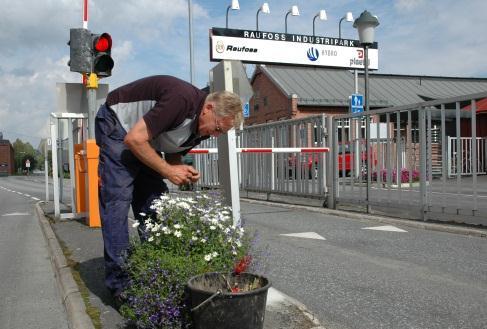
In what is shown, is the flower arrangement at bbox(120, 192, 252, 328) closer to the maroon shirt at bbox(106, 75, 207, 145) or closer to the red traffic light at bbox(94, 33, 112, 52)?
the maroon shirt at bbox(106, 75, 207, 145)

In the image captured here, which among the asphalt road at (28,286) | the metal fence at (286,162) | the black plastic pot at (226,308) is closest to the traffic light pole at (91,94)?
the asphalt road at (28,286)

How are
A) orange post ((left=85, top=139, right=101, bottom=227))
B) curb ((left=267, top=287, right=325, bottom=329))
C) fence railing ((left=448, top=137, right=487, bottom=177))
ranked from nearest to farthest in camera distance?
curb ((left=267, top=287, right=325, bottom=329)), fence railing ((left=448, top=137, right=487, bottom=177)), orange post ((left=85, top=139, right=101, bottom=227))

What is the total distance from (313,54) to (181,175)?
3488 cm

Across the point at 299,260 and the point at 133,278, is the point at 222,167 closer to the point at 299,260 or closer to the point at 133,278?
the point at 133,278

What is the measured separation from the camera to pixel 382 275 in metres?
5.14

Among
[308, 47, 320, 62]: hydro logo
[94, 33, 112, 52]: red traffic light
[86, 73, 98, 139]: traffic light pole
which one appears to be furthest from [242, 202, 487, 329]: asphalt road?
[308, 47, 320, 62]: hydro logo

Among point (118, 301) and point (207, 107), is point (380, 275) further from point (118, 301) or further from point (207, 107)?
point (207, 107)

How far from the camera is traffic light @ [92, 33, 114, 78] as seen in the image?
8.56 meters

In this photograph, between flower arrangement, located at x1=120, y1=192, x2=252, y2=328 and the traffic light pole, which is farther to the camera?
the traffic light pole

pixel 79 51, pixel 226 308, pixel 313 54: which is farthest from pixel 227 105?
pixel 313 54

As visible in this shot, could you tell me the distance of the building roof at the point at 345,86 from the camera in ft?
120

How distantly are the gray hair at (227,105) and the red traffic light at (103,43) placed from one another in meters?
5.78

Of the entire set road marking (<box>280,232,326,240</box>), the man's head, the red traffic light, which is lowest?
road marking (<box>280,232,326,240</box>)

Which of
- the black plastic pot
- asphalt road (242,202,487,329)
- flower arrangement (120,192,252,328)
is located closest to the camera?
the black plastic pot
